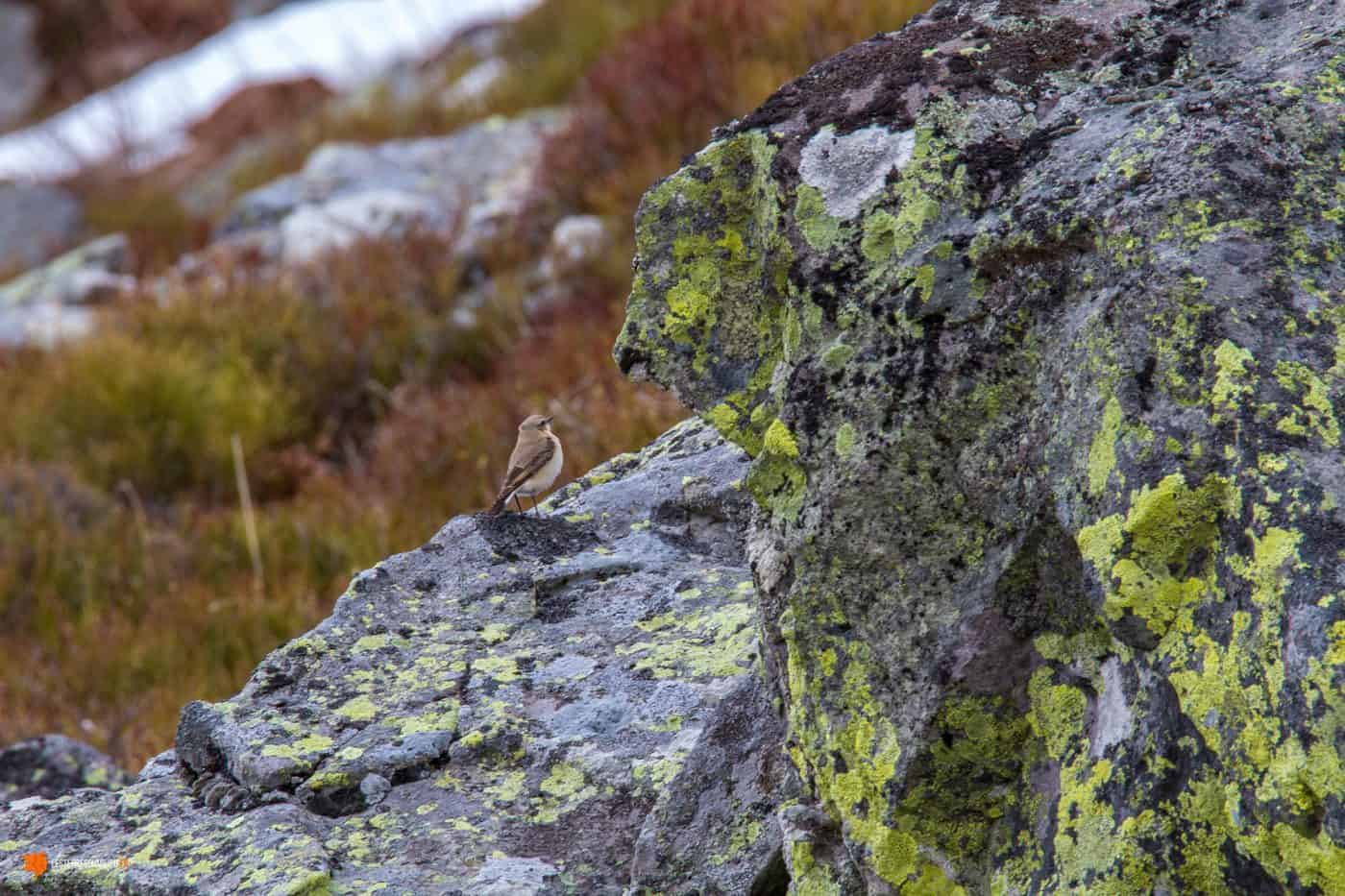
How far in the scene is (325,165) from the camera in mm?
11438

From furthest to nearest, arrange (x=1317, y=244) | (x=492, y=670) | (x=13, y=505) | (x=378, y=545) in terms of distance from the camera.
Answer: (x=13, y=505) < (x=378, y=545) < (x=492, y=670) < (x=1317, y=244)

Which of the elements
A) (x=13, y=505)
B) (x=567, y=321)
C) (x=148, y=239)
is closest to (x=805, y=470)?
(x=567, y=321)

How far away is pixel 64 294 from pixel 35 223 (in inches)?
183

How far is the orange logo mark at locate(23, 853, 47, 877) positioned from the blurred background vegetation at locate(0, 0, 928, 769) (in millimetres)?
2563

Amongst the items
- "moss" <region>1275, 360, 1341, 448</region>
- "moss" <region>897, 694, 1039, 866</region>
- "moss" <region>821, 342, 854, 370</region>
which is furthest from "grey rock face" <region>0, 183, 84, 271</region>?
"moss" <region>1275, 360, 1341, 448</region>

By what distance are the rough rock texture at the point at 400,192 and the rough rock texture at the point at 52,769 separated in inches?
215

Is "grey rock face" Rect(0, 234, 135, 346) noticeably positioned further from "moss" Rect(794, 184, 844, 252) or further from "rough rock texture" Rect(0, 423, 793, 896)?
"moss" Rect(794, 184, 844, 252)

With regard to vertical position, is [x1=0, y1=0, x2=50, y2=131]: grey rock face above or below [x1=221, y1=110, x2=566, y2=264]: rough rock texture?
above

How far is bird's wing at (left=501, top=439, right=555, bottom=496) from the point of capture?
149 inches

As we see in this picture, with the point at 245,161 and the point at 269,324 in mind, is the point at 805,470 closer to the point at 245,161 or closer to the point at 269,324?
the point at 269,324

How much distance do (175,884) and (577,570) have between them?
3.59 ft

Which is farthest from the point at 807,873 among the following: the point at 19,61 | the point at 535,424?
the point at 19,61

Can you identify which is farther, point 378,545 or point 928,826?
point 378,545

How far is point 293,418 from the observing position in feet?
26.7
